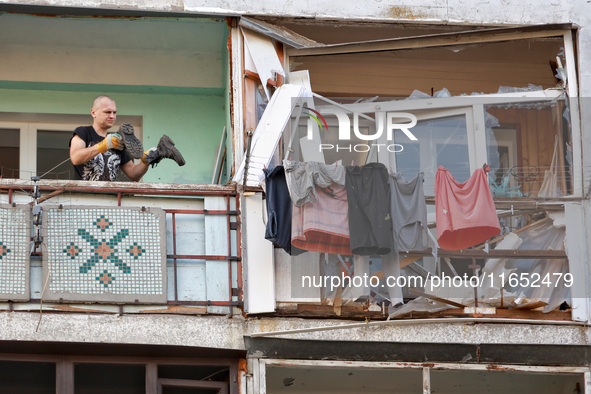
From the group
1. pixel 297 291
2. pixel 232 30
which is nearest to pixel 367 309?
pixel 297 291

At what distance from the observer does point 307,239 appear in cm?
1107

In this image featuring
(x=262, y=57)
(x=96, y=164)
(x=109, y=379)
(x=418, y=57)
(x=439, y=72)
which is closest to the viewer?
(x=109, y=379)

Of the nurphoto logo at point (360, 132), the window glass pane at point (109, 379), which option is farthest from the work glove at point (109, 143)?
the window glass pane at point (109, 379)

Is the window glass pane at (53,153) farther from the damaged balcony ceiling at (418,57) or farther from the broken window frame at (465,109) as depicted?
the broken window frame at (465,109)

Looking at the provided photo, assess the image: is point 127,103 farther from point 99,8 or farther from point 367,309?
point 367,309

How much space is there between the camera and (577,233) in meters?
11.7

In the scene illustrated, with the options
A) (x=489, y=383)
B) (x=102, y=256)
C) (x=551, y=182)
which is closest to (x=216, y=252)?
(x=102, y=256)

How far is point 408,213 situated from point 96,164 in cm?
297

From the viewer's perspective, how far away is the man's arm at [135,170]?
39.0 ft

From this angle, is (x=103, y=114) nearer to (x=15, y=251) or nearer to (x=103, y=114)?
(x=103, y=114)

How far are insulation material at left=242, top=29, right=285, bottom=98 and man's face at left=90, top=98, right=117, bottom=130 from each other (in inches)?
53.9

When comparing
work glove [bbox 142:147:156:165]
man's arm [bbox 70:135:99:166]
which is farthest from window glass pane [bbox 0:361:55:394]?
work glove [bbox 142:147:156:165]

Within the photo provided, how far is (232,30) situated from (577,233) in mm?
3785

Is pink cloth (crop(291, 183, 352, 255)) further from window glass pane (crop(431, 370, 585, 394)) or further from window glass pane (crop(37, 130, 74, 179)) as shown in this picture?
window glass pane (crop(37, 130, 74, 179))
